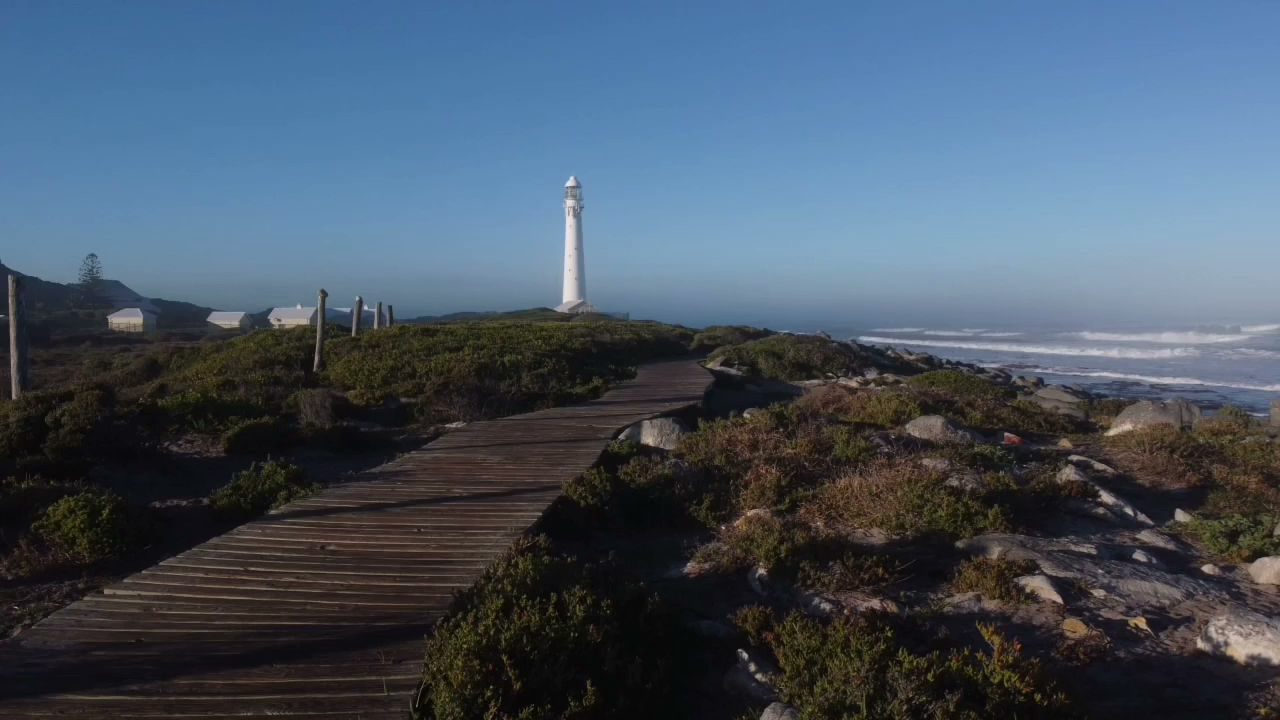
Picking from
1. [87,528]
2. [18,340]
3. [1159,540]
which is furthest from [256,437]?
[1159,540]

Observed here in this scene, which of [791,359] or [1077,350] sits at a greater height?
[791,359]

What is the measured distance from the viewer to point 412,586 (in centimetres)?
530

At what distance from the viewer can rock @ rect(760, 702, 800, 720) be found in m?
3.79

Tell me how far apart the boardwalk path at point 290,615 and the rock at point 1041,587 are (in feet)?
12.0

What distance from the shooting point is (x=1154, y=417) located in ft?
40.2

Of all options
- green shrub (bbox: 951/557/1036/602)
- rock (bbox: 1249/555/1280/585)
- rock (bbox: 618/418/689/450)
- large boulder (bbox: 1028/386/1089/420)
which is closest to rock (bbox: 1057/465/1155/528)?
rock (bbox: 1249/555/1280/585)

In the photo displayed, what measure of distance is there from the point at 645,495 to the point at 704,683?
3.26 m

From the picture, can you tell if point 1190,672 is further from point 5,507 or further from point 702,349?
point 702,349

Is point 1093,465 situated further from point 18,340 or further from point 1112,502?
point 18,340

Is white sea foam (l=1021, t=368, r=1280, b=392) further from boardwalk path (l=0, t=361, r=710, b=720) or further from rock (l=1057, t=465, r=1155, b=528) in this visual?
boardwalk path (l=0, t=361, r=710, b=720)

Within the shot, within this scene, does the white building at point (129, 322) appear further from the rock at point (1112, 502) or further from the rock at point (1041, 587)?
the rock at point (1041, 587)

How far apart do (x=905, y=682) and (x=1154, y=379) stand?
33.6 m

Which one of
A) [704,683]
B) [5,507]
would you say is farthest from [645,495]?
[5,507]

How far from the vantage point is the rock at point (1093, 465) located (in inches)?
358
